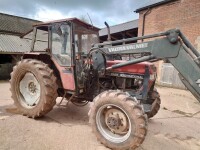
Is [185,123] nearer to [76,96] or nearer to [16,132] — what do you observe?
[76,96]

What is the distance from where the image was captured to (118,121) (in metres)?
3.29

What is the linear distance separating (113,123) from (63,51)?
6.77 feet

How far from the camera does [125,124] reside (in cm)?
325

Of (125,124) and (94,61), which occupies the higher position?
(94,61)

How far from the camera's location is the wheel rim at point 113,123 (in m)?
3.25

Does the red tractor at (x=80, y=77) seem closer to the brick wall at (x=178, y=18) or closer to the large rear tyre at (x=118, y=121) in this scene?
the large rear tyre at (x=118, y=121)

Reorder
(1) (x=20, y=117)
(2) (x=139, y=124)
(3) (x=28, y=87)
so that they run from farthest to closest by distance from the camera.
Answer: (3) (x=28, y=87), (1) (x=20, y=117), (2) (x=139, y=124)

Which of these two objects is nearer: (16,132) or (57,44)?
(16,132)

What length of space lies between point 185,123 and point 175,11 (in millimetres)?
→ 8791

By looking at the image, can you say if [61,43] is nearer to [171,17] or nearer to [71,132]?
[71,132]

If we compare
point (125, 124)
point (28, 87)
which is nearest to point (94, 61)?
point (125, 124)

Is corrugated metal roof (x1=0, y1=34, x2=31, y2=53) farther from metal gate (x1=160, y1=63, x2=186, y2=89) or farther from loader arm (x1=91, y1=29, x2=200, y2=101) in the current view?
loader arm (x1=91, y1=29, x2=200, y2=101)

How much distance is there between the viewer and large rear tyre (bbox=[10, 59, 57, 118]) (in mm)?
4070

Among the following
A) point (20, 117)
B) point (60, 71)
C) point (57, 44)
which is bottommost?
point (20, 117)
